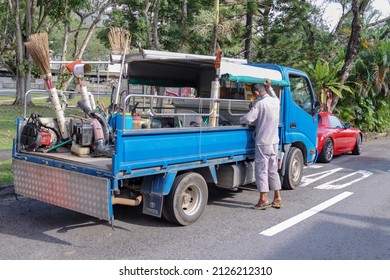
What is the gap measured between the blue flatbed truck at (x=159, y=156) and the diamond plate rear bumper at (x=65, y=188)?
0.5 inches

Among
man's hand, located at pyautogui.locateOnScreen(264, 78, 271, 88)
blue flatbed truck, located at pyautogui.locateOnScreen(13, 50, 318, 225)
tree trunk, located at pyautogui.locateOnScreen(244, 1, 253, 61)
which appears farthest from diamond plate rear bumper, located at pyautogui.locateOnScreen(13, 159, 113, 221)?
tree trunk, located at pyautogui.locateOnScreen(244, 1, 253, 61)

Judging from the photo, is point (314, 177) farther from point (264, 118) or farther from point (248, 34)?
point (248, 34)

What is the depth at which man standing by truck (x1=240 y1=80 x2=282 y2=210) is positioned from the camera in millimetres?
6621

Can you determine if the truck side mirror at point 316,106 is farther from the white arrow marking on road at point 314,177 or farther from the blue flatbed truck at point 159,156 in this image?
the white arrow marking on road at point 314,177

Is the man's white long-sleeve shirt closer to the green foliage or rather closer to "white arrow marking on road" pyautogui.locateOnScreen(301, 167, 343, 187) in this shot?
"white arrow marking on road" pyautogui.locateOnScreen(301, 167, 343, 187)

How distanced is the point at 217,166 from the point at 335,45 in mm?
18520

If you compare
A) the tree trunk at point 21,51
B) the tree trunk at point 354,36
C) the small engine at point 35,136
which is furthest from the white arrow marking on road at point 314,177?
the tree trunk at point 21,51

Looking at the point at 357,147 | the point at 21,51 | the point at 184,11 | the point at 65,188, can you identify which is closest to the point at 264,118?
the point at 65,188

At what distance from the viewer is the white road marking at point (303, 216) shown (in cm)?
582

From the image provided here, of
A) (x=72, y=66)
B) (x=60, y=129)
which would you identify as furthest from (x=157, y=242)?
(x=72, y=66)

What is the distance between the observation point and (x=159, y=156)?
5301 mm

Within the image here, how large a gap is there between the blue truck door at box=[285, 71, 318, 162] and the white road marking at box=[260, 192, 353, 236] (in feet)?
4.00

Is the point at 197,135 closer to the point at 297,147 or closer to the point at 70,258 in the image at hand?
the point at 70,258

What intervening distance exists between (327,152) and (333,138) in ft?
1.98
